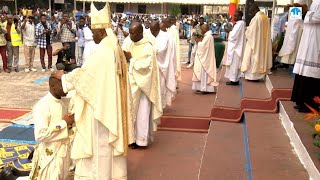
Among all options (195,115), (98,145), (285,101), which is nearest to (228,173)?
(98,145)

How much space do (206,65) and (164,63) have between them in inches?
82.3

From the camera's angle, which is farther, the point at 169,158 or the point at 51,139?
the point at 169,158

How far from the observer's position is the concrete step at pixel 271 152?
366 centimetres

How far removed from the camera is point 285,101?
225 inches

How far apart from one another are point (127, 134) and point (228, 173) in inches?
44.5

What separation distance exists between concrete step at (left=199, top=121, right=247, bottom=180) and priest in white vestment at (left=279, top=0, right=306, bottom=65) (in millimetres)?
1959

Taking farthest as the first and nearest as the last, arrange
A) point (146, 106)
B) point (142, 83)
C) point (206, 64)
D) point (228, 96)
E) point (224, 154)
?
point (206, 64)
point (228, 96)
point (146, 106)
point (142, 83)
point (224, 154)

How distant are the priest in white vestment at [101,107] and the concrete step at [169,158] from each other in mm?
927

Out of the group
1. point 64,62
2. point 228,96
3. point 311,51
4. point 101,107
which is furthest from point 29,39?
point 311,51

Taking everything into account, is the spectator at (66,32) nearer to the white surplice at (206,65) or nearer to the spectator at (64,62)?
the spectator at (64,62)

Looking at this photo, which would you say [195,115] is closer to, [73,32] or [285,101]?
[285,101]

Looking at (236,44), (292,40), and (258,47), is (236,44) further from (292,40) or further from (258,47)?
(292,40)

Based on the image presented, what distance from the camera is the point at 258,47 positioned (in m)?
7.81

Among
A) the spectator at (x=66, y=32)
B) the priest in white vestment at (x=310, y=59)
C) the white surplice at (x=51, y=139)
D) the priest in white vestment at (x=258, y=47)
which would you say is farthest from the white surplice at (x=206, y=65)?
the white surplice at (x=51, y=139)
